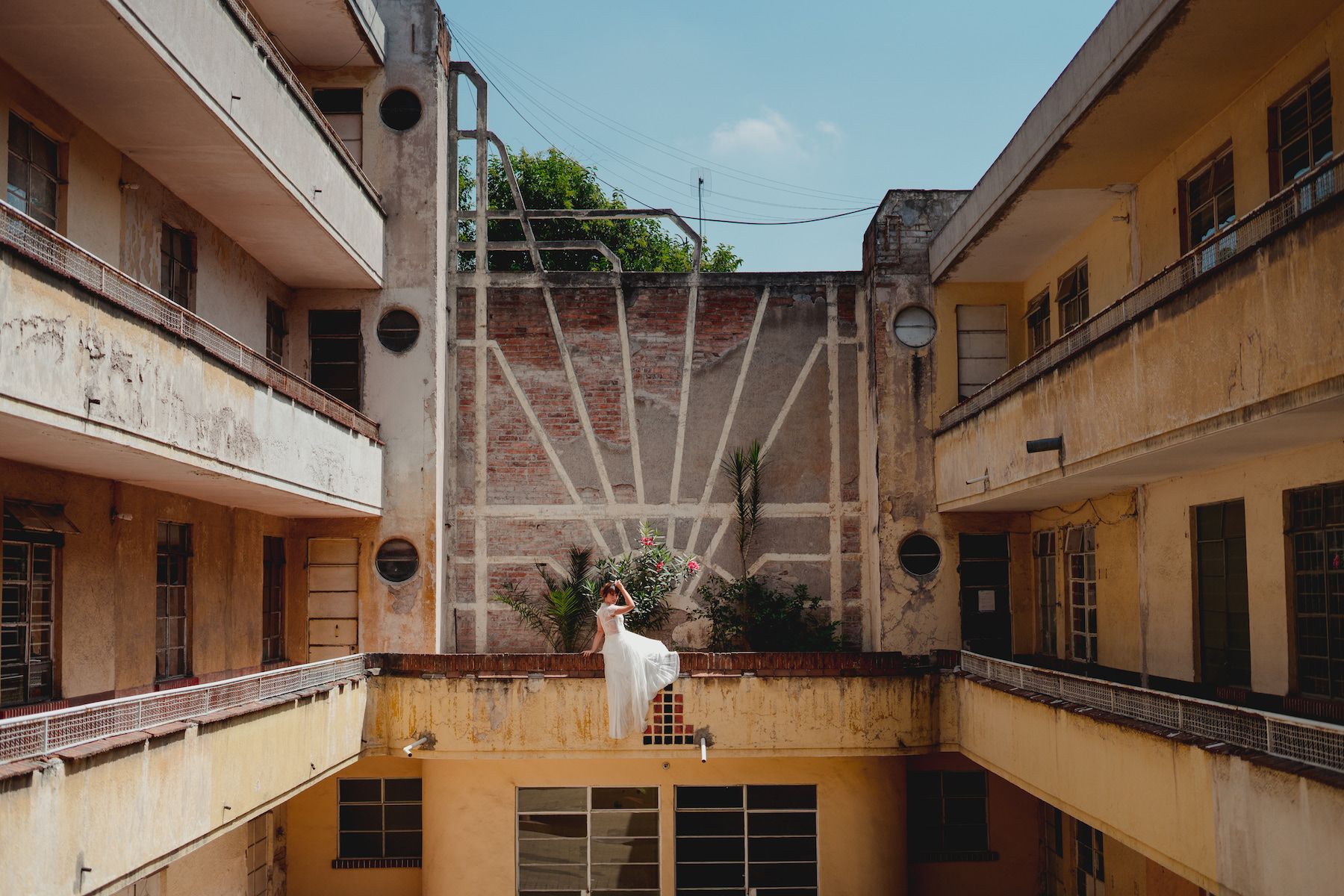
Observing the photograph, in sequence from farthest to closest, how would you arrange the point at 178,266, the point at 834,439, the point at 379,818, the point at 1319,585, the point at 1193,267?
the point at 834,439, the point at 379,818, the point at 178,266, the point at 1319,585, the point at 1193,267

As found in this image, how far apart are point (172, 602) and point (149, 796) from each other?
5.08 metres

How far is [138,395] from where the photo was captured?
8391 mm

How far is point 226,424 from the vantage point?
10000 millimetres

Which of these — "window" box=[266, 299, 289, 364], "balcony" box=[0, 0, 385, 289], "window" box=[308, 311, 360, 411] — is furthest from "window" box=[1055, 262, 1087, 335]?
"window" box=[266, 299, 289, 364]

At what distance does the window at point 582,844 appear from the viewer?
1432 cm

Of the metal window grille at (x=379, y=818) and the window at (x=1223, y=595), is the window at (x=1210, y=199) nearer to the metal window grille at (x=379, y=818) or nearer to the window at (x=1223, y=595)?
the window at (x=1223, y=595)

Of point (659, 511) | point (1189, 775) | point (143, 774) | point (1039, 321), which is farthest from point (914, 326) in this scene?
point (143, 774)

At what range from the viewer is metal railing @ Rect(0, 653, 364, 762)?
6.25 m

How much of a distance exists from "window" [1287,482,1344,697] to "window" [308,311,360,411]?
458 inches

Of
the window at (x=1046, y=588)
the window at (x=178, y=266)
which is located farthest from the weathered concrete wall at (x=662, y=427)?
the window at (x=178, y=266)

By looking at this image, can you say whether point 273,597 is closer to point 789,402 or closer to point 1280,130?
point 789,402

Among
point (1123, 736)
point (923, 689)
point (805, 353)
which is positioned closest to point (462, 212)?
point (805, 353)

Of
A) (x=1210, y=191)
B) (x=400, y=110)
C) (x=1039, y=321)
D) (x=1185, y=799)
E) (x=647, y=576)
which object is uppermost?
(x=400, y=110)

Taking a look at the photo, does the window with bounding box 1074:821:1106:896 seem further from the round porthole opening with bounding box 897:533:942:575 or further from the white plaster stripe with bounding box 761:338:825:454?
the white plaster stripe with bounding box 761:338:825:454
